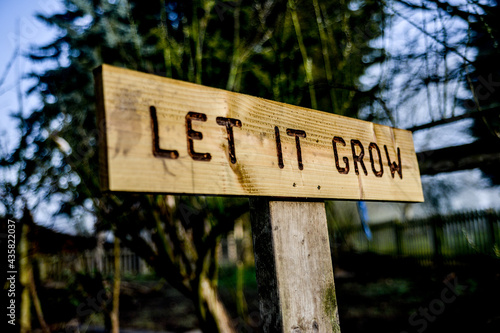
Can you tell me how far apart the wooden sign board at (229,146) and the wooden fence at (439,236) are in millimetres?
6333

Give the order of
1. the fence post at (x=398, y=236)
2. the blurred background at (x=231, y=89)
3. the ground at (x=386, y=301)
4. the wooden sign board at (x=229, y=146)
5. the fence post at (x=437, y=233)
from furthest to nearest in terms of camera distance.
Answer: the fence post at (x=398, y=236) → the fence post at (x=437, y=233) → the ground at (x=386, y=301) → the blurred background at (x=231, y=89) → the wooden sign board at (x=229, y=146)

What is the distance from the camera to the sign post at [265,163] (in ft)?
2.76

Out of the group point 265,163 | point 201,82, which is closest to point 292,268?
point 265,163

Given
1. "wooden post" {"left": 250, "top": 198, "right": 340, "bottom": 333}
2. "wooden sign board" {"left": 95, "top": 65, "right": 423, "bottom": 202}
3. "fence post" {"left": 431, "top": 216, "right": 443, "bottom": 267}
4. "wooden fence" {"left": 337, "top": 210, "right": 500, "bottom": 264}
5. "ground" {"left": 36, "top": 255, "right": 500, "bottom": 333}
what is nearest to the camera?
"wooden sign board" {"left": 95, "top": 65, "right": 423, "bottom": 202}

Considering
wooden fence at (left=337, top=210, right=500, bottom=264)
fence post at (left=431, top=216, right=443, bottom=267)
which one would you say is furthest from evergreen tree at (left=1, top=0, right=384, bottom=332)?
fence post at (left=431, top=216, right=443, bottom=267)

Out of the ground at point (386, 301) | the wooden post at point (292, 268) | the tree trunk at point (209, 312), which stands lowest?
the ground at point (386, 301)

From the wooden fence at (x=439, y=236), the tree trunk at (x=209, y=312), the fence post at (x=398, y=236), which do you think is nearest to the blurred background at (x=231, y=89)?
the tree trunk at (x=209, y=312)

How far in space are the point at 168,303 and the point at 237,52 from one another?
6.83 metres

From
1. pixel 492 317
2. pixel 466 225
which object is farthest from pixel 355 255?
pixel 492 317

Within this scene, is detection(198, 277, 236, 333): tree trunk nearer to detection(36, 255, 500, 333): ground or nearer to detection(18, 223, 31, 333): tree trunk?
detection(36, 255, 500, 333): ground

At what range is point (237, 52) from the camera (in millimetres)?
2736

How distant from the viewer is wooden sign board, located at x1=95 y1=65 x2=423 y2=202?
2.72 feet


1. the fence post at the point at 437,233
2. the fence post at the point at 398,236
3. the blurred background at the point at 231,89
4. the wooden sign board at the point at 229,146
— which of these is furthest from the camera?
the fence post at the point at 398,236

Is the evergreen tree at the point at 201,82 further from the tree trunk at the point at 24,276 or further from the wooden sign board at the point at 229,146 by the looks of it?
the wooden sign board at the point at 229,146
